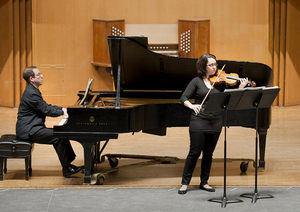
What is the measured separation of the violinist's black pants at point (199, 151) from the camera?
11.5 feet

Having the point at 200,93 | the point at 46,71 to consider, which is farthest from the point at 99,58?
the point at 200,93

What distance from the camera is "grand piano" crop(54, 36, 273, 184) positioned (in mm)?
3742

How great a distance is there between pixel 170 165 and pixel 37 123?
1.65 metres

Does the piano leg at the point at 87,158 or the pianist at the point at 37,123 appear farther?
the pianist at the point at 37,123

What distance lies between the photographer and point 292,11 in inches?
380

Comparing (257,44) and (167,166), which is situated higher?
(257,44)

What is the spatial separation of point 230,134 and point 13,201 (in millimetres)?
4154

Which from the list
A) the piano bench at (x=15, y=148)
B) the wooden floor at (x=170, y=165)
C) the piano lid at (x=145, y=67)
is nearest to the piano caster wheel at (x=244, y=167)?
the wooden floor at (x=170, y=165)

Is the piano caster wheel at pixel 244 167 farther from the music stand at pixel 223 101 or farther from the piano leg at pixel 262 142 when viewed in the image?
the music stand at pixel 223 101

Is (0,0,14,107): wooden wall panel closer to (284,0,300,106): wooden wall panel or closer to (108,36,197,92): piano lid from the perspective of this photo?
(108,36,197,92): piano lid

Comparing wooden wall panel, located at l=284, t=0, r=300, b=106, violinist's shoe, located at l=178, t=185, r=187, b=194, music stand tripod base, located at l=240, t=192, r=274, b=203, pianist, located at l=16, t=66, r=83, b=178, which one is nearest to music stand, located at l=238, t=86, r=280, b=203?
music stand tripod base, located at l=240, t=192, r=274, b=203

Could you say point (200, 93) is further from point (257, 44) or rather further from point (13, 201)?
point (257, 44)

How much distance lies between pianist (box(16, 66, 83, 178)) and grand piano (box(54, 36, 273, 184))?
0.82 ft

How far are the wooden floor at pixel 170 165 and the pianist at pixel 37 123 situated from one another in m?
0.28
